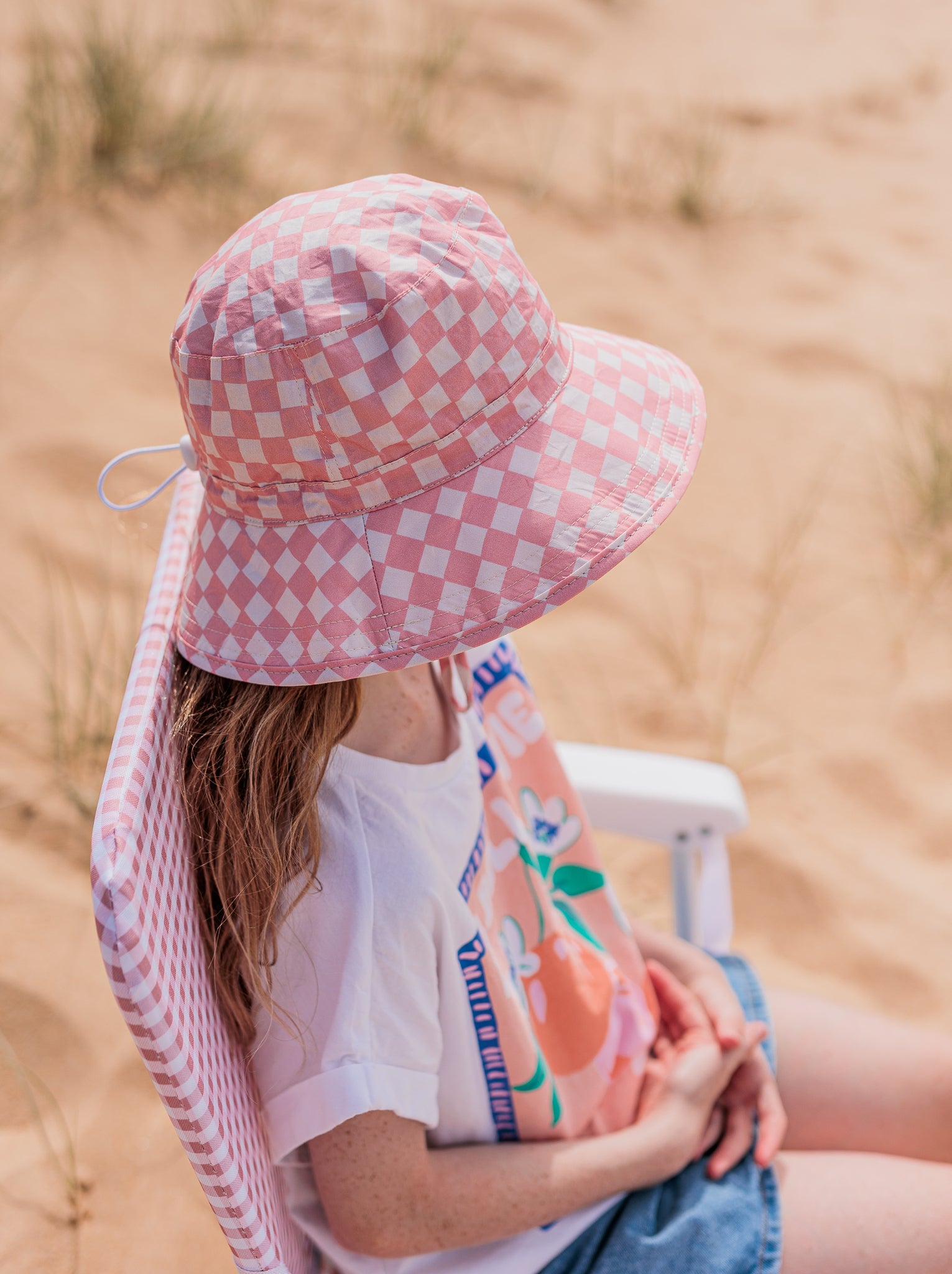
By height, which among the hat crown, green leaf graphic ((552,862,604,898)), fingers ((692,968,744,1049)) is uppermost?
the hat crown

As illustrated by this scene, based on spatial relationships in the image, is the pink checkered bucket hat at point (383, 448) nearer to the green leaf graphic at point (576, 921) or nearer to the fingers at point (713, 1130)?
the green leaf graphic at point (576, 921)

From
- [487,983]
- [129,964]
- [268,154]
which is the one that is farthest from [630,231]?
[129,964]

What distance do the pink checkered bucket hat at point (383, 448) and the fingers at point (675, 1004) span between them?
0.72 metres

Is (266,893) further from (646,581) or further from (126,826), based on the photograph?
(646,581)

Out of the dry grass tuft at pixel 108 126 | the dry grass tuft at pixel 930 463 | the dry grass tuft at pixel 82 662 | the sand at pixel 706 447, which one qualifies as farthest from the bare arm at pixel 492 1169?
the dry grass tuft at pixel 108 126

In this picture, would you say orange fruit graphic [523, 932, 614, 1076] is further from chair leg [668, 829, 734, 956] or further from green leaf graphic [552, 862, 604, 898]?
chair leg [668, 829, 734, 956]

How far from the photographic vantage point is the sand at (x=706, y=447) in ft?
5.78

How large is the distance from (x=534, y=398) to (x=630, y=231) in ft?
10.2

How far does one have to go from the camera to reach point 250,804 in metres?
0.97

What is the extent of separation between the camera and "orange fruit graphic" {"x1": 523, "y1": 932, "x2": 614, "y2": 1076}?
4.21 ft

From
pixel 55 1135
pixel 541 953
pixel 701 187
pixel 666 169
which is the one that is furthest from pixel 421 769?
pixel 666 169

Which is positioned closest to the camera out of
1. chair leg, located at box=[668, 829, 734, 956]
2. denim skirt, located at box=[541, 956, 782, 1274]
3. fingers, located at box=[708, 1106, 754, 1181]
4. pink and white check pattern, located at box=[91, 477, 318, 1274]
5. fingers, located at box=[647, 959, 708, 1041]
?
pink and white check pattern, located at box=[91, 477, 318, 1274]

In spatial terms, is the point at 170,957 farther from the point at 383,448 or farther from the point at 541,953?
the point at 541,953

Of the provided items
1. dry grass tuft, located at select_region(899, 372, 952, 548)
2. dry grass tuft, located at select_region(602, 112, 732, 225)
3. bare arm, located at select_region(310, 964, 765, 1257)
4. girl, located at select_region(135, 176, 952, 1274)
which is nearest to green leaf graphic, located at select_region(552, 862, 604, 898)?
girl, located at select_region(135, 176, 952, 1274)
